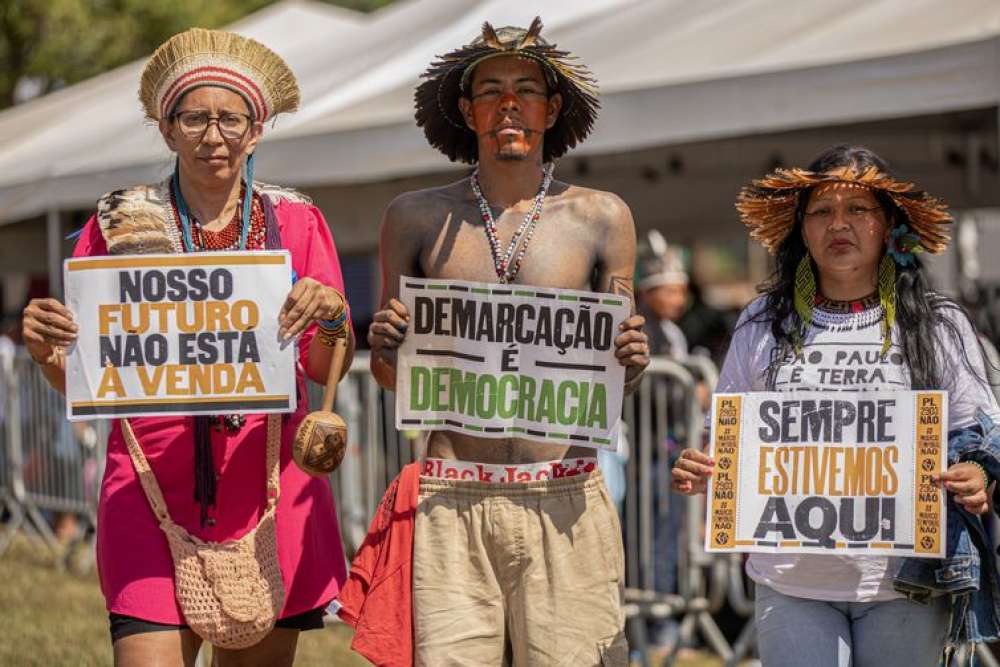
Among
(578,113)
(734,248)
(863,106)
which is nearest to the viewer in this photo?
(578,113)

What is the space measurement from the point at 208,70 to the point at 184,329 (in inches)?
26.1

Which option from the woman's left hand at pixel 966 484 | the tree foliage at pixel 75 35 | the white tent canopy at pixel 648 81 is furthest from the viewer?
the tree foliage at pixel 75 35

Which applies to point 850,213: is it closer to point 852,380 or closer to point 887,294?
point 887,294

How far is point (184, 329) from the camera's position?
402 centimetres

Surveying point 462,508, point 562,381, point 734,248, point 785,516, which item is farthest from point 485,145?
point 734,248

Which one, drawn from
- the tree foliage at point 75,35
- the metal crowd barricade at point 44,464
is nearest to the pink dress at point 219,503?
the metal crowd barricade at point 44,464

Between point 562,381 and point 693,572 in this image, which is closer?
point 562,381

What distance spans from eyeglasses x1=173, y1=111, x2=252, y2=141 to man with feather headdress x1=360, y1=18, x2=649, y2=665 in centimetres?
45

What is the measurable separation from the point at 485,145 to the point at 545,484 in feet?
2.84

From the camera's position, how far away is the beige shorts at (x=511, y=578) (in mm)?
3891

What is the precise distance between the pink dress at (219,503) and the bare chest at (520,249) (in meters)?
0.35

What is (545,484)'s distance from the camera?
3955mm

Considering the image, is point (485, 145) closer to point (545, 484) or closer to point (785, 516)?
point (545, 484)

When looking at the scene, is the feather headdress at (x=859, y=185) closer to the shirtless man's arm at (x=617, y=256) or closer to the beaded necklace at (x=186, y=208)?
the shirtless man's arm at (x=617, y=256)
